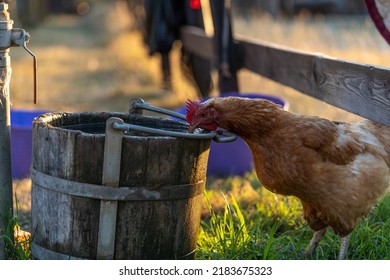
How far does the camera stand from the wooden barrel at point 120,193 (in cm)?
323

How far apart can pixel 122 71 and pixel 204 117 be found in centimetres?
1020

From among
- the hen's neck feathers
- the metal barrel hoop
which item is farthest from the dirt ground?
the hen's neck feathers

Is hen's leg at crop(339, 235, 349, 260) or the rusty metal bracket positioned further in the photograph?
hen's leg at crop(339, 235, 349, 260)

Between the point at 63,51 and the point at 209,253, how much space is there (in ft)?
46.2

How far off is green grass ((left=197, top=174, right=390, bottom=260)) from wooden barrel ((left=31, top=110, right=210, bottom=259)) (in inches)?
16.7

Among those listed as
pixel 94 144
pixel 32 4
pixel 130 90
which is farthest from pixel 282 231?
pixel 32 4

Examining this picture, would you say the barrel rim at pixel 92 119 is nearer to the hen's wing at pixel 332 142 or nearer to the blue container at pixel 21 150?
the hen's wing at pixel 332 142

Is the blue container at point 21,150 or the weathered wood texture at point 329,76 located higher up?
the weathered wood texture at point 329,76

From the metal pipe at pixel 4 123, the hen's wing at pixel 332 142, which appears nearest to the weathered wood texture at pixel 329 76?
the hen's wing at pixel 332 142

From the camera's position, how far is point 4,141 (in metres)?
3.73

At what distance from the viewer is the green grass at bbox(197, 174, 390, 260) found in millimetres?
3795

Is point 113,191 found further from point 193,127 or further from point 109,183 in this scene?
point 193,127

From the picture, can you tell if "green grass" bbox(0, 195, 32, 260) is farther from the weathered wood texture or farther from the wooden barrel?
the weathered wood texture

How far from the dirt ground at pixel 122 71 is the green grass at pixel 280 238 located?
143 cm
